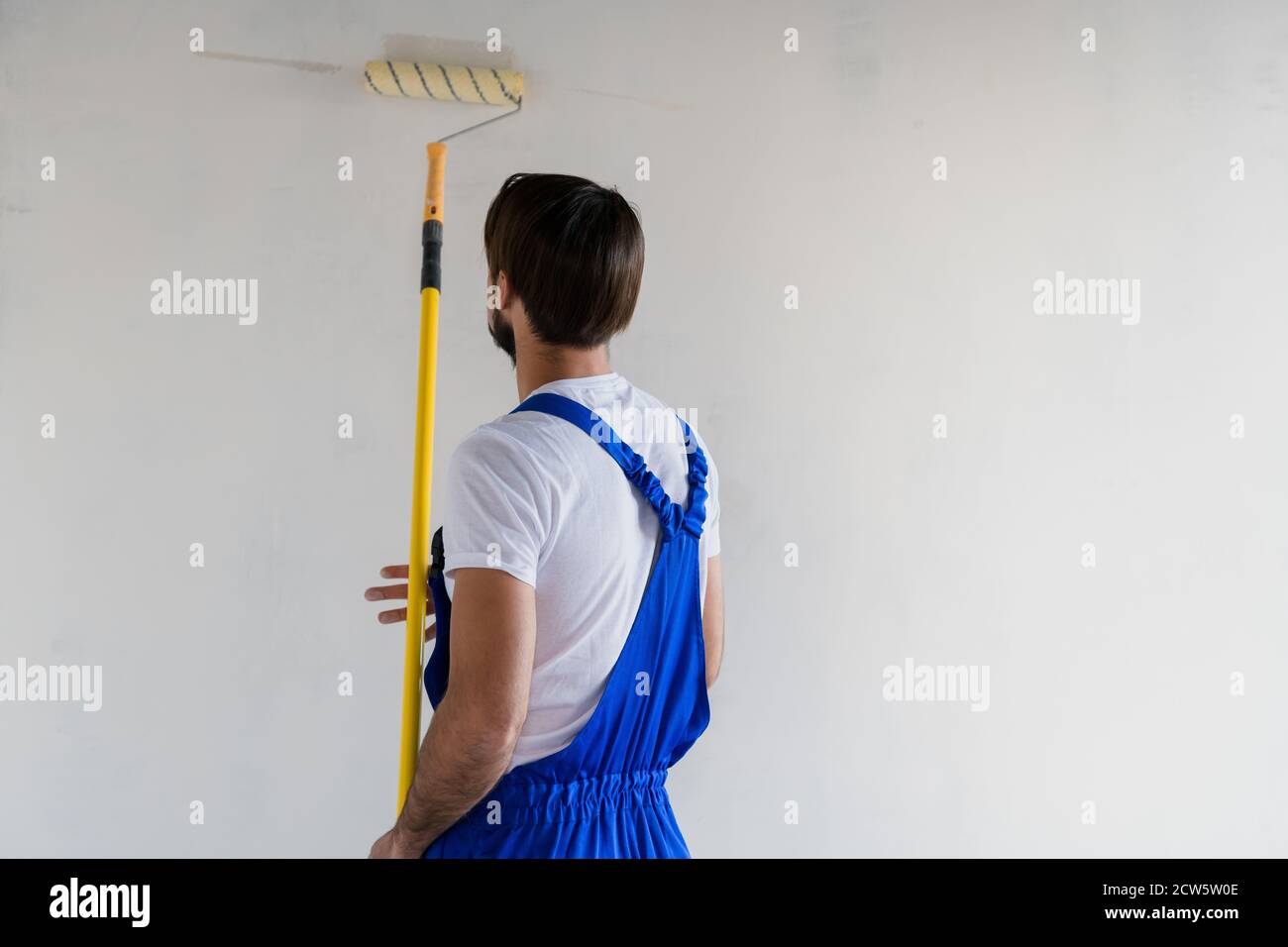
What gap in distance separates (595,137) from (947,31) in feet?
2.29

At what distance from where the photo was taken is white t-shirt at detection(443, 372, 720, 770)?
84 cm

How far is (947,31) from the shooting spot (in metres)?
1.78

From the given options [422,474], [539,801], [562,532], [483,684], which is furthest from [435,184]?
[539,801]

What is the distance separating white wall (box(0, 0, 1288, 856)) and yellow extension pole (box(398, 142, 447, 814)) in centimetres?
61

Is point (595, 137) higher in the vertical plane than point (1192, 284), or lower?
higher

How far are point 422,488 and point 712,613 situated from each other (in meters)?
0.35

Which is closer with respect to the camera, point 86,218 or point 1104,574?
point 86,218

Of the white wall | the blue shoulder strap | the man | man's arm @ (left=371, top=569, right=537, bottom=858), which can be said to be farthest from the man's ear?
the white wall

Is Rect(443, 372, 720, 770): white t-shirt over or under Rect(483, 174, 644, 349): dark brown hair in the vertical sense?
under

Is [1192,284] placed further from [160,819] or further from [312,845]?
[160,819]

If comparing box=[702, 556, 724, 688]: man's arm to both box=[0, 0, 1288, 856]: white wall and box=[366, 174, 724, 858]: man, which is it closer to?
box=[366, 174, 724, 858]: man

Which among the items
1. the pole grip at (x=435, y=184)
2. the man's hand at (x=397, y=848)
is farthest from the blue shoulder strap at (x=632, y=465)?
the man's hand at (x=397, y=848)

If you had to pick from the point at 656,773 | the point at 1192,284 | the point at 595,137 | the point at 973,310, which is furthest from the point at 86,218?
the point at 1192,284

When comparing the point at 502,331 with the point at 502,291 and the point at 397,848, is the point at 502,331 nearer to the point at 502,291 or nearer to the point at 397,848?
the point at 502,291
